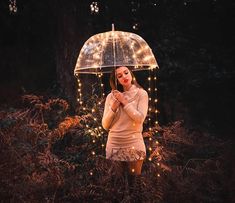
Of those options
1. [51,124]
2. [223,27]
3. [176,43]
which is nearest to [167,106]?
[176,43]

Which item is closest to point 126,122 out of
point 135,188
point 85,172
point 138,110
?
point 138,110

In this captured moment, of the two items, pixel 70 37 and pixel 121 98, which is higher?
pixel 70 37

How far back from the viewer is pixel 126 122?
5.23 m

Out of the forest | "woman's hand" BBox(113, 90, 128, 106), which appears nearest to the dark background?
the forest

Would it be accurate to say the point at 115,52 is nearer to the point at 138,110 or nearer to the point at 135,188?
the point at 138,110

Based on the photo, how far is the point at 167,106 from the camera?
10.9 metres

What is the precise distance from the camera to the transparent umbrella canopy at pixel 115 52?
550 cm

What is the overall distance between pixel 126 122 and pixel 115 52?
1.03 metres

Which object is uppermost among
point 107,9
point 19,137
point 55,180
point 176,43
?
point 107,9

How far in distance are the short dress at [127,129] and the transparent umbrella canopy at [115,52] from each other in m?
0.50

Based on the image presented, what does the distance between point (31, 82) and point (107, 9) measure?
12.0 feet

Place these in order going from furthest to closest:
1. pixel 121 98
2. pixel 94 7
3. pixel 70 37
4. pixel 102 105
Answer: pixel 94 7 → pixel 70 37 → pixel 102 105 → pixel 121 98

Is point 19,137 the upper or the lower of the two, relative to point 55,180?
upper

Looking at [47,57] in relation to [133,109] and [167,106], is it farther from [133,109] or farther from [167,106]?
[133,109]
